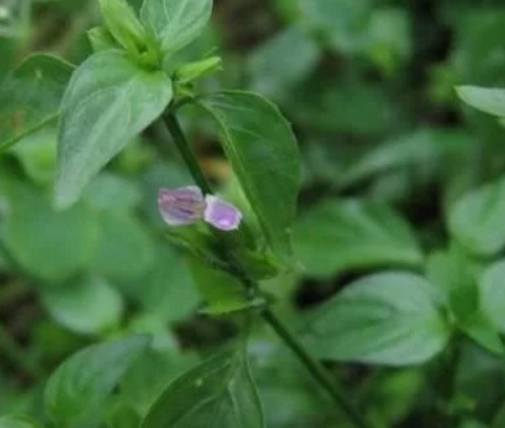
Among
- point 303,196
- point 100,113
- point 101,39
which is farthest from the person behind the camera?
point 303,196

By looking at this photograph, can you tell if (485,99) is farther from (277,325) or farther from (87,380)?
(87,380)

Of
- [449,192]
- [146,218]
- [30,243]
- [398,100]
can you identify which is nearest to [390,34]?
[398,100]

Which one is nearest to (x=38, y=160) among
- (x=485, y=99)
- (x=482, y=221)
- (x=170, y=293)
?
(x=170, y=293)

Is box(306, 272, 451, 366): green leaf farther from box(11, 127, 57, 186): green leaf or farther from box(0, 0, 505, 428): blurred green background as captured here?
box(11, 127, 57, 186): green leaf

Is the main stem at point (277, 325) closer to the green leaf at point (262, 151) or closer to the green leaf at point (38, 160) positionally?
the green leaf at point (262, 151)

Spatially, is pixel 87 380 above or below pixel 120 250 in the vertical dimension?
above

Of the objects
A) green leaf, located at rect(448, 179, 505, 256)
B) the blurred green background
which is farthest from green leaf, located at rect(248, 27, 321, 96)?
green leaf, located at rect(448, 179, 505, 256)
